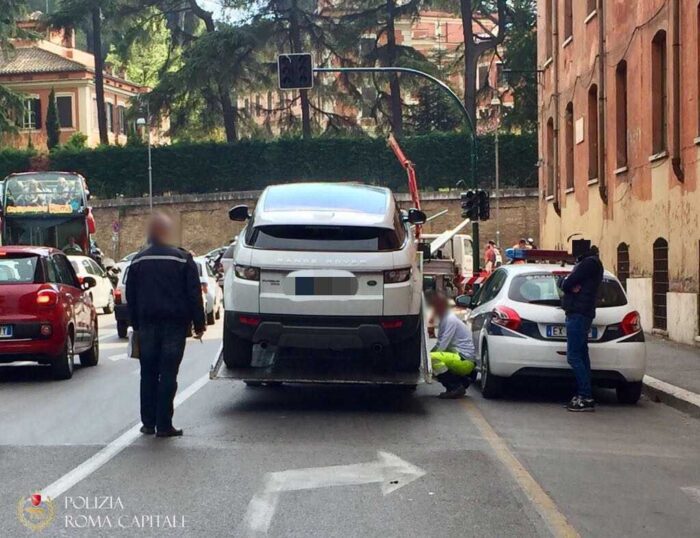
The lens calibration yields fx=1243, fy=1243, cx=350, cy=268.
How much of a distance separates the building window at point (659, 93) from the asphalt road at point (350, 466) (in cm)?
1036

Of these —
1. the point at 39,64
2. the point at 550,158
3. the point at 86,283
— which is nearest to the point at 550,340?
the point at 86,283

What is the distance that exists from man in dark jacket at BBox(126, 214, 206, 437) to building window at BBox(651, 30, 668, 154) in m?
14.5

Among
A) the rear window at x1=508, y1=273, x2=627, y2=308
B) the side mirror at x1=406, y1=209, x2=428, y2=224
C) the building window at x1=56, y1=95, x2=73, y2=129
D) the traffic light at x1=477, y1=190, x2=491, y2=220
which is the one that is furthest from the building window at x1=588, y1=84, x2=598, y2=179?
the building window at x1=56, y1=95, x2=73, y2=129

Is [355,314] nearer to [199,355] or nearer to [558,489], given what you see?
[558,489]

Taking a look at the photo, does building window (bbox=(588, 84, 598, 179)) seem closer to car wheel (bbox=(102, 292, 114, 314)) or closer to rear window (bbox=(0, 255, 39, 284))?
car wheel (bbox=(102, 292, 114, 314))

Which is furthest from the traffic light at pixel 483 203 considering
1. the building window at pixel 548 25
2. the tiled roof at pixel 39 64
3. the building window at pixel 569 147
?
the tiled roof at pixel 39 64

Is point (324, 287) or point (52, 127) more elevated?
point (52, 127)

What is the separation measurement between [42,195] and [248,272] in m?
25.3

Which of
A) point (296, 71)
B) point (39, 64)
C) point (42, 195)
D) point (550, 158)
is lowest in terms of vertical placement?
point (42, 195)

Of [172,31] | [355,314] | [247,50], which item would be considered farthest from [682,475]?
[172,31]

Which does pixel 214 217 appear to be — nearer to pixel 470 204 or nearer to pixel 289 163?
pixel 289 163

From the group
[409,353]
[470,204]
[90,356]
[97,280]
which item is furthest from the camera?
[97,280]

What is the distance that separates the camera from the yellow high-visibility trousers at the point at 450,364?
12.9 meters

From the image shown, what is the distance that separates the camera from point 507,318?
13164 millimetres
